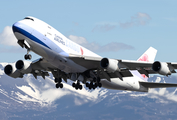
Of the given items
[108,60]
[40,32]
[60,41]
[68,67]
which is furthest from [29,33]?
[108,60]

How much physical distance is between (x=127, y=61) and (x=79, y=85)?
25.8 ft

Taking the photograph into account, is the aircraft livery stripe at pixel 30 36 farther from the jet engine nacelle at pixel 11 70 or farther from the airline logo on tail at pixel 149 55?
the airline logo on tail at pixel 149 55

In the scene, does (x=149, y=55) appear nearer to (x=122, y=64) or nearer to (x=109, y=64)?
(x=122, y=64)

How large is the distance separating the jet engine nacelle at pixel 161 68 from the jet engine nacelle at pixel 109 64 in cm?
387

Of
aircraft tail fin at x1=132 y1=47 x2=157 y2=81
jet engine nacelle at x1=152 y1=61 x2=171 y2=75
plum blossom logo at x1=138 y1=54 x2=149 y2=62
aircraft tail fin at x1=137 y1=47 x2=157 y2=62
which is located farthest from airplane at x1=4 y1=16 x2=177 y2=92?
aircraft tail fin at x1=137 y1=47 x2=157 y2=62

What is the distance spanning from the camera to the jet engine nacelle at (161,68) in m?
33.3

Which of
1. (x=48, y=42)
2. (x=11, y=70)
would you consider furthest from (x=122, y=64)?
(x=11, y=70)

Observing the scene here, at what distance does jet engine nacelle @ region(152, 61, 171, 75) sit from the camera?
1312 inches

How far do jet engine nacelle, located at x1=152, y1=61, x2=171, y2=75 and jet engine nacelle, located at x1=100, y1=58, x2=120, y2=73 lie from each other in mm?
3874

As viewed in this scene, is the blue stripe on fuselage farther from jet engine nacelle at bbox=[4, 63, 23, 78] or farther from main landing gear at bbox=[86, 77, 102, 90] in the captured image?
jet engine nacelle at bbox=[4, 63, 23, 78]

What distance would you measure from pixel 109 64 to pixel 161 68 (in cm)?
525

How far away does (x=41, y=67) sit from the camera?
38.9m

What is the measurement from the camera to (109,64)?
33406 millimetres

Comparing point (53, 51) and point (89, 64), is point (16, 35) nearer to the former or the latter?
Result: point (53, 51)
